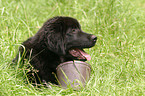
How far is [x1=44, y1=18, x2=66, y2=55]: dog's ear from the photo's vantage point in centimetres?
311

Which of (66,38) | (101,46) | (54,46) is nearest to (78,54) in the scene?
(66,38)

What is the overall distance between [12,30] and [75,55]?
1589mm

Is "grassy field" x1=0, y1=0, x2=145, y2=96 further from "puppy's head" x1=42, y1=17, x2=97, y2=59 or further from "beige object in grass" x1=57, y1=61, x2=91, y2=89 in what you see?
"puppy's head" x1=42, y1=17, x2=97, y2=59

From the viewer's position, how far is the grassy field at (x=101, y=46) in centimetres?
279

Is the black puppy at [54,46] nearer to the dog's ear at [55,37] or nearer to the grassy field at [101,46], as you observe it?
the dog's ear at [55,37]

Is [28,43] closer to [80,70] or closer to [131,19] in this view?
[80,70]

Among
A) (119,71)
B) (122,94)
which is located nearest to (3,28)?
(119,71)

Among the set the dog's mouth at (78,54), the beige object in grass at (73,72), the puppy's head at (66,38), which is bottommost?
the beige object in grass at (73,72)

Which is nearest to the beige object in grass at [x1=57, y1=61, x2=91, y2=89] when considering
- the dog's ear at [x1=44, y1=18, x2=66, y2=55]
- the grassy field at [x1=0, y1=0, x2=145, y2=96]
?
the grassy field at [x1=0, y1=0, x2=145, y2=96]

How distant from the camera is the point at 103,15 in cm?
426

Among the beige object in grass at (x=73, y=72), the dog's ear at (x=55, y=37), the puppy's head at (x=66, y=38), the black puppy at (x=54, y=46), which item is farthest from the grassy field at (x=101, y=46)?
the dog's ear at (x=55, y=37)

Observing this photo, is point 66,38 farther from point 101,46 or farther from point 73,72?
point 101,46

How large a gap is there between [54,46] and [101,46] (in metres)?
1.02

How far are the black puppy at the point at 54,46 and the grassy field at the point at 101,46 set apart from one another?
9.9 inches
